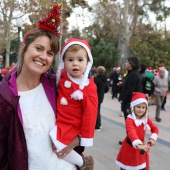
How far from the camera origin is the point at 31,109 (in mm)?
1449

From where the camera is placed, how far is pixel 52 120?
152cm

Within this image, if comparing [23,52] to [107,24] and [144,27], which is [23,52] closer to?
[144,27]

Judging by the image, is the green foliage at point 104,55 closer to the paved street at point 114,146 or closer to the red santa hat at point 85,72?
the paved street at point 114,146

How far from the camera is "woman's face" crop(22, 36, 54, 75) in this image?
1.43m

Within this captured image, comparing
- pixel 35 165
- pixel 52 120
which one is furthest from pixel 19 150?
pixel 52 120

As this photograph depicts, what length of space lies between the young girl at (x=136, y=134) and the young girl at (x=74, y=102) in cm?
133

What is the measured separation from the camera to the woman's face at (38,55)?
1.43 m

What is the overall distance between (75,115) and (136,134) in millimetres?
1545

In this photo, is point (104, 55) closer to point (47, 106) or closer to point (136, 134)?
point (136, 134)

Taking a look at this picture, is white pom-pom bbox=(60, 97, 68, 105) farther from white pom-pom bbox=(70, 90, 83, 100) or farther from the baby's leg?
the baby's leg

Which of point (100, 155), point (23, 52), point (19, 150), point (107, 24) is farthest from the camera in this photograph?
point (107, 24)

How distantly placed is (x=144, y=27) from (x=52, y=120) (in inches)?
884

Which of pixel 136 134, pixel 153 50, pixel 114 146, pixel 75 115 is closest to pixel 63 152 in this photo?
pixel 75 115

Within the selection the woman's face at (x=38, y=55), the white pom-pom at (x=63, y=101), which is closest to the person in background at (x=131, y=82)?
the white pom-pom at (x=63, y=101)
